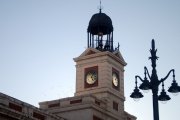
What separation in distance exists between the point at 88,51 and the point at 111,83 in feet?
16.2

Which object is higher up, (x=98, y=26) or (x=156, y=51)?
(x=98, y=26)

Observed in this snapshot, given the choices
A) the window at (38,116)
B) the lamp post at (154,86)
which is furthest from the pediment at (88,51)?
the lamp post at (154,86)

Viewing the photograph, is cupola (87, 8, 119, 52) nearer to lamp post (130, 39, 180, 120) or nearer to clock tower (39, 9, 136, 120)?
clock tower (39, 9, 136, 120)

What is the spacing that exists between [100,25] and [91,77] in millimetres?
6699

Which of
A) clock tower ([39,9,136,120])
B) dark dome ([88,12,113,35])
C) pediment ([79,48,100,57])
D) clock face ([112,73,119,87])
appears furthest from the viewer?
dark dome ([88,12,113,35])

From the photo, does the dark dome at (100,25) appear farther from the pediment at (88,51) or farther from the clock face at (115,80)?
the clock face at (115,80)

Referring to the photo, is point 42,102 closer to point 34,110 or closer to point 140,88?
point 34,110

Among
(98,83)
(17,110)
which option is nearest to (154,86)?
(17,110)

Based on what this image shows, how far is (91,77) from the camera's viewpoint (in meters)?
52.8

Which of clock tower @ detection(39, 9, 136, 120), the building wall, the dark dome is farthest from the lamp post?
the dark dome

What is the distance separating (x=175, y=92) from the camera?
19609 mm

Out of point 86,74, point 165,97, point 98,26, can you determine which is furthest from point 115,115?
point 165,97

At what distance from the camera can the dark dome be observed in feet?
181

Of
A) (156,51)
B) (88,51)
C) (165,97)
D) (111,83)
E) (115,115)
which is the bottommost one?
(165,97)
